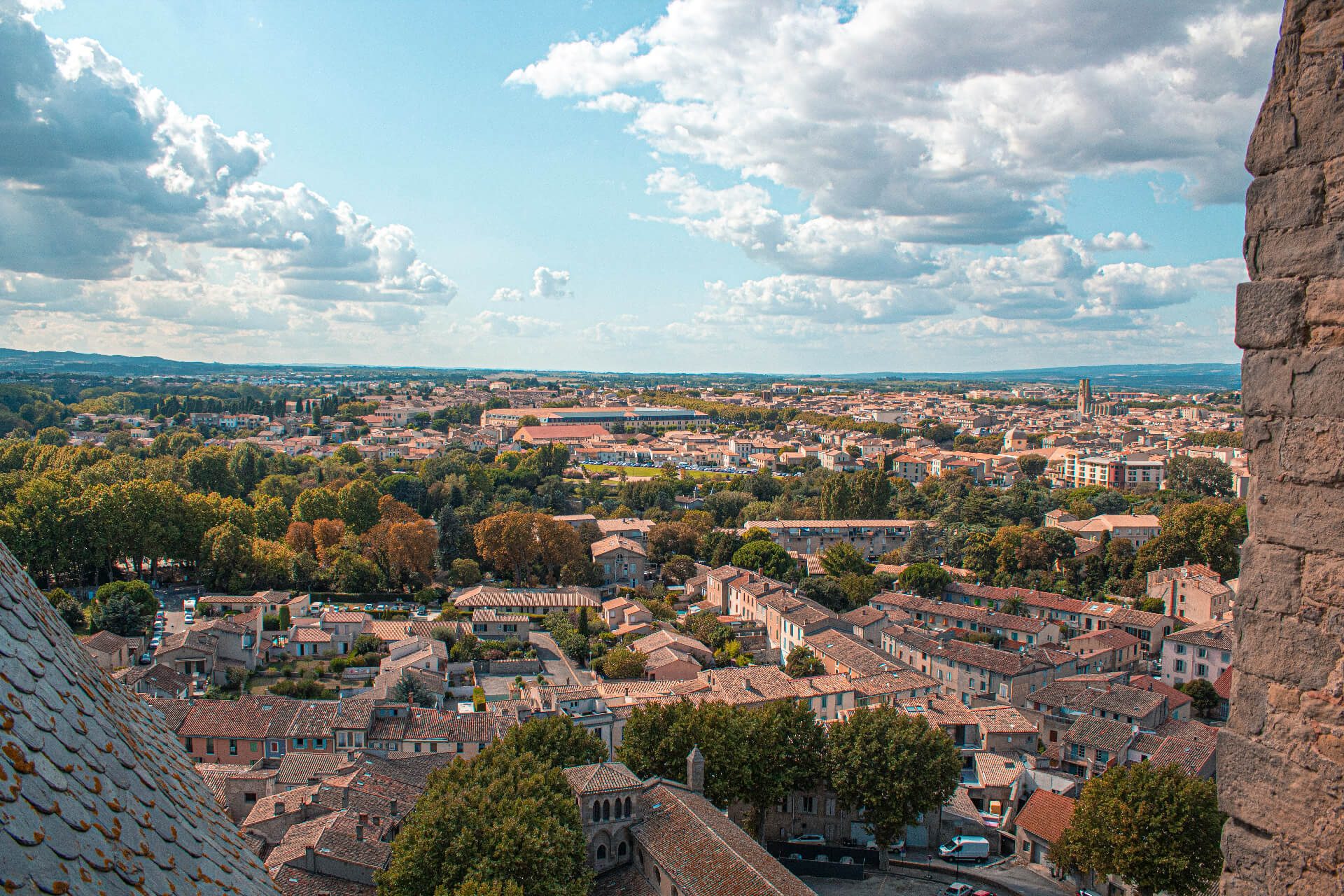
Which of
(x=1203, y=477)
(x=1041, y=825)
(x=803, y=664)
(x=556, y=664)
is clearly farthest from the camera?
(x=1203, y=477)

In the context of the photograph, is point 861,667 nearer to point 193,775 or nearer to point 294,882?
point 294,882

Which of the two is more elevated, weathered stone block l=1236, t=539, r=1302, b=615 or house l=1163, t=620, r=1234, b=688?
weathered stone block l=1236, t=539, r=1302, b=615

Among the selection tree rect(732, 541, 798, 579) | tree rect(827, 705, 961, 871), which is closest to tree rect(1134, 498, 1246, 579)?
tree rect(732, 541, 798, 579)

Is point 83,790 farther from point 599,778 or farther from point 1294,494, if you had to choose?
point 599,778

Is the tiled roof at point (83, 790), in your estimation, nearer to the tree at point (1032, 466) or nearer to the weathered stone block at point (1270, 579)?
the weathered stone block at point (1270, 579)

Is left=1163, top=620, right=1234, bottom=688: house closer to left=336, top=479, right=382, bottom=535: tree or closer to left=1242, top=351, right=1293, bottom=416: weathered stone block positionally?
left=1242, top=351, right=1293, bottom=416: weathered stone block

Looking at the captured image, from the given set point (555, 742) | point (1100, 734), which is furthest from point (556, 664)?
point (1100, 734)
